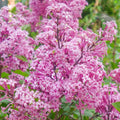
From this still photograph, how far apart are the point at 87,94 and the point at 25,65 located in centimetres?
56

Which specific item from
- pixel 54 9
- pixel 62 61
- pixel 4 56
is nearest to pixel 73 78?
pixel 62 61

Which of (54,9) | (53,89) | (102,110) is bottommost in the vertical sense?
(102,110)

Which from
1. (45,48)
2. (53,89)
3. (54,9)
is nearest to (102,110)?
(53,89)

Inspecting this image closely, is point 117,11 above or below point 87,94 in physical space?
above

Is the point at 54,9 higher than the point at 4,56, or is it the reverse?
the point at 54,9

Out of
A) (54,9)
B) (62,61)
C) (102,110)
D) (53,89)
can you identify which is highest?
(54,9)

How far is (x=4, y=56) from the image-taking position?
122 centimetres

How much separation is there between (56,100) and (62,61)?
16 centimetres

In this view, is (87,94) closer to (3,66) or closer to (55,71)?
(55,71)

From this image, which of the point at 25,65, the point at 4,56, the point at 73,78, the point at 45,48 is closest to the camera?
the point at 73,78

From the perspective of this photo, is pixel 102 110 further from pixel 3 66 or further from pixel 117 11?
pixel 117 11

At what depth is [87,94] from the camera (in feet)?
3.02

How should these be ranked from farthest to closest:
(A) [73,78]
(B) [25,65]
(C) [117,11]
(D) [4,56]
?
1. (C) [117,11]
2. (B) [25,65]
3. (D) [4,56]
4. (A) [73,78]

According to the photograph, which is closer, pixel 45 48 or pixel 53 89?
pixel 53 89
